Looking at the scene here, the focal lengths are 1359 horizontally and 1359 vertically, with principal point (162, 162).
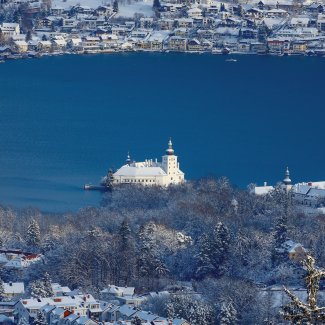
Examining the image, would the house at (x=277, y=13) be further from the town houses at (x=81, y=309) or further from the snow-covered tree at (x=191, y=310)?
the snow-covered tree at (x=191, y=310)

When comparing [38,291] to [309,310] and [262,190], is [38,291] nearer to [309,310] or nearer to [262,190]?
[262,190]

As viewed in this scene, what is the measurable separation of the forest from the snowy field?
36.2 m

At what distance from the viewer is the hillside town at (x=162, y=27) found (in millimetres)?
51750

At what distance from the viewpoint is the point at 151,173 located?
23688 mm

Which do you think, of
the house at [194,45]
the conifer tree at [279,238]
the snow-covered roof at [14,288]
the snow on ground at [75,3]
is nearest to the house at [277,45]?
the house at [194,45]

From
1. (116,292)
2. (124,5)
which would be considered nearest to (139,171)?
(116,292)

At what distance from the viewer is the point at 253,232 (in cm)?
1753

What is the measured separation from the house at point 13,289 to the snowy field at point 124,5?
132 ft

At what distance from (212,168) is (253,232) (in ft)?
28.0

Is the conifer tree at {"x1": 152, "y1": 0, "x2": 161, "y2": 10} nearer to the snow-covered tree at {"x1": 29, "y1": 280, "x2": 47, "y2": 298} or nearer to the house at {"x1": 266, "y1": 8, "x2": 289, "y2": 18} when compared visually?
the house at {"x1": 266, "y1": 8, "x2": 289, "y2": 18}

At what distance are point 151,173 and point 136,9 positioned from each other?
33.0 m

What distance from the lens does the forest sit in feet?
46.5

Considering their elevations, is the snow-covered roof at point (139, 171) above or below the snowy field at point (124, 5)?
above

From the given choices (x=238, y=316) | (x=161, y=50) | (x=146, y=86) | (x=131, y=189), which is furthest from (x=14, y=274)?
(x=161, y=50)
